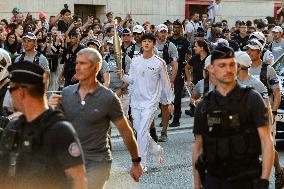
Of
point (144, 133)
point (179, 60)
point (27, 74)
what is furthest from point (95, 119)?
point (179, 60)

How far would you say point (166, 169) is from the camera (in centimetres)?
1132

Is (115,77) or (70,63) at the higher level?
(70,63)

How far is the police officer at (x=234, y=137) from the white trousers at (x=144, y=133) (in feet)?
16.4

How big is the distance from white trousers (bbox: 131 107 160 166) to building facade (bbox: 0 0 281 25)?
1474 centimetres

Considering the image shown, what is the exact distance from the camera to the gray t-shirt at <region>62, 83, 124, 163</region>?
22.1 ft

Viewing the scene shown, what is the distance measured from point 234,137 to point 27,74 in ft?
5.70

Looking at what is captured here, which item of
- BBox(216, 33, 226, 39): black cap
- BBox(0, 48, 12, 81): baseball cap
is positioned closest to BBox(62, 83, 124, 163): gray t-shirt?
BBox(0, 48, 12, 81): baseball cap

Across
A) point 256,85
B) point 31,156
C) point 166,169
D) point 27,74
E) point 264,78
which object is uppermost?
point 27,74

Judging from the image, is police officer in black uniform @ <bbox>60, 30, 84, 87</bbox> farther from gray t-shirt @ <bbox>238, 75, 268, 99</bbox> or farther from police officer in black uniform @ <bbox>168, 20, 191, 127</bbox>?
gray t-shirt @ <bbox>238, 75, 268, 99</bbox>

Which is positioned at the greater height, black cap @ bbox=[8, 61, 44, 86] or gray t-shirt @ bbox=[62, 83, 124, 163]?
black cap @ bbox=[8, 61, 44, 86]

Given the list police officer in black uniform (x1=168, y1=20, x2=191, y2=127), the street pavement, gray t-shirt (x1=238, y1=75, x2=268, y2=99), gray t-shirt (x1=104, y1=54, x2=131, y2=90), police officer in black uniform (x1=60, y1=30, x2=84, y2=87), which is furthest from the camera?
police officer in black uniform (x1=168, y1=20, x2=191, y2=127)

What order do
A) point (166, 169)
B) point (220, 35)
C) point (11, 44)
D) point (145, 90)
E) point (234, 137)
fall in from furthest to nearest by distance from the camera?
point (220, 35), point (11, 44), point (145, 90), point (166, 169), point (234, 137)

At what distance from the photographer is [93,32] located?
1964 cm

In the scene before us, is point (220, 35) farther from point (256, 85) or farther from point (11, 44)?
point (256, 85)
